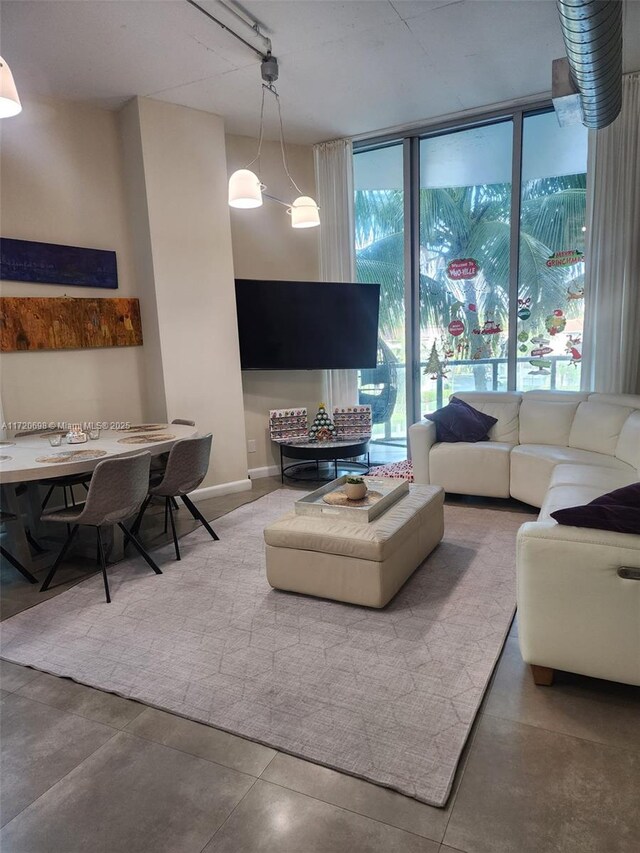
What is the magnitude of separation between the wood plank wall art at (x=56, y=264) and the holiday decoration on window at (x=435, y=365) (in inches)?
120

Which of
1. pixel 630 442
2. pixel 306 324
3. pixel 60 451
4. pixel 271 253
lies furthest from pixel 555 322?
pixel 60 451

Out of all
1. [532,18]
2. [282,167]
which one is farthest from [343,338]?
[532,18]

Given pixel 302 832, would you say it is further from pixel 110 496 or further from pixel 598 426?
pixel 598 426

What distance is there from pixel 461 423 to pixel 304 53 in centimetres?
296

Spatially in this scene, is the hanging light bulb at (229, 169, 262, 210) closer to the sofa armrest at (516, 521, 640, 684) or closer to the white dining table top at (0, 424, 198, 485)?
the white dining table top at (0, 424, 198, 485)

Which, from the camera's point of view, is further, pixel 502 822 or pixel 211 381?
pixel 211 381

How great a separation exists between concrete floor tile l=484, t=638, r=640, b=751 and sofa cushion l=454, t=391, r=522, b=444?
8.53 feet

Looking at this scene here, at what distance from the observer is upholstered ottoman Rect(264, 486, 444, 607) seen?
2607 mm

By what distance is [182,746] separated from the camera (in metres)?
1.83

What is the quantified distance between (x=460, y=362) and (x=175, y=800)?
4.50m

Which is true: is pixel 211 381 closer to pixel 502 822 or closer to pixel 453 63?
pixel 453 63

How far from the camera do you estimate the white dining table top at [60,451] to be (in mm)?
2764

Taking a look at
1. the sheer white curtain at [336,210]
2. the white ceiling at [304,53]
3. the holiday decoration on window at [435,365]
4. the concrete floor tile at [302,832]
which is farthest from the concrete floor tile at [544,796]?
the sheer white curtain at [336,210]

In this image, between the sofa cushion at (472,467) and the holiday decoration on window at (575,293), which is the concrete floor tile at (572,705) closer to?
the sofa cushion at (472,467)
